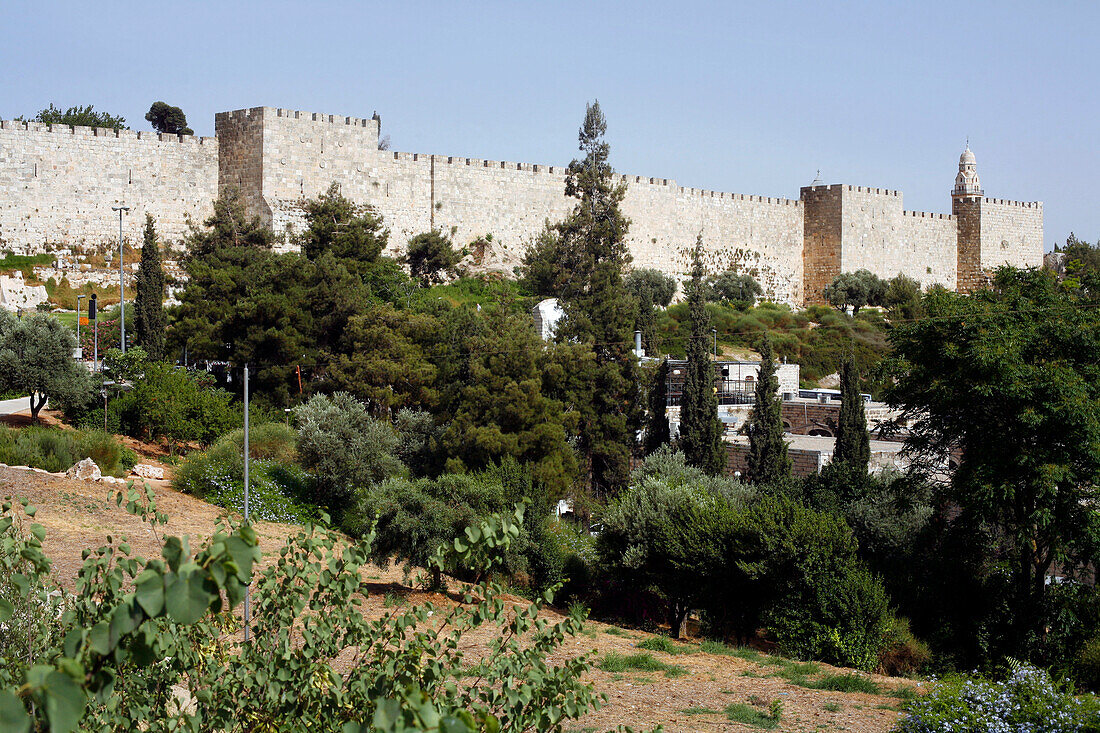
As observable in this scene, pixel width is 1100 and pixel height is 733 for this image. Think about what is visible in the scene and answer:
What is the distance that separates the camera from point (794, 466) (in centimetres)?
1864

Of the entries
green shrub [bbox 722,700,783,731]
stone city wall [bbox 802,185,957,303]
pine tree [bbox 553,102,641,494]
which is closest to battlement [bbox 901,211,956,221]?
stone city wall [bbox 802,185,957,303]

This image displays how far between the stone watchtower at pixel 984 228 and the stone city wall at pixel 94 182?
31.6 meters

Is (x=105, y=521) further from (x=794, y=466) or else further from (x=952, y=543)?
(x=794, y=466)

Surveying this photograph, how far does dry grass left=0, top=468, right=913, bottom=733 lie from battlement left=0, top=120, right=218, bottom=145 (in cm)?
1527

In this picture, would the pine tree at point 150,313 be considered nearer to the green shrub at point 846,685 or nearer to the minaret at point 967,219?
the green shrub at point 846,685

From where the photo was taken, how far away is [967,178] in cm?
4506

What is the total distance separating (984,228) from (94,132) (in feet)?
116

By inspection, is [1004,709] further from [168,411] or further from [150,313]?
[150,313]

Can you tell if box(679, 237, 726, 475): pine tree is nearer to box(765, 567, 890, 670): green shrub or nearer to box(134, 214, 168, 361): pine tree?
box(765, 567, 890, 670): green shrub

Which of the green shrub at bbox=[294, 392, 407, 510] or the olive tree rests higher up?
the olive tree

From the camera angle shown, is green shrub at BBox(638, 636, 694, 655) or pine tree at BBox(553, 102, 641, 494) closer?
green shrub at BBox(638, 636, 694, 655)

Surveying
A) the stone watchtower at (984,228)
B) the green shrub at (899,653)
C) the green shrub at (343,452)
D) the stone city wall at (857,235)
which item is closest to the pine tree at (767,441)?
the green shrub at (343,452)

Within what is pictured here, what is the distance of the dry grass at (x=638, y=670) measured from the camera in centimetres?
711

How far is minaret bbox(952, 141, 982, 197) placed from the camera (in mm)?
44906
